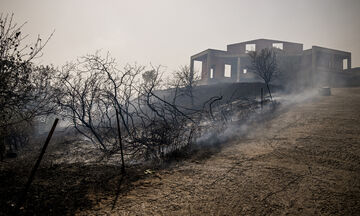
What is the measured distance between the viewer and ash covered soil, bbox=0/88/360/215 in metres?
2.73

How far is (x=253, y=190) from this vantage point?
317 cm

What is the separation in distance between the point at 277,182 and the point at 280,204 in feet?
2.39

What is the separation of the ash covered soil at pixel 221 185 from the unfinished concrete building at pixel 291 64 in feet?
70.4

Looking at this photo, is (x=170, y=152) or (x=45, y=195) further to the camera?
(x=170, y=152)

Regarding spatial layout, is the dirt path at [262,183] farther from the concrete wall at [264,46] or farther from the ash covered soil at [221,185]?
the concrete wall at [264,46]

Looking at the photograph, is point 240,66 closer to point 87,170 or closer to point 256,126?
point 256,126

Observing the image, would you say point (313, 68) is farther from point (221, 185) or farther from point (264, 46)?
point (221, 185)

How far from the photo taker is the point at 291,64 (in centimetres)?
2462

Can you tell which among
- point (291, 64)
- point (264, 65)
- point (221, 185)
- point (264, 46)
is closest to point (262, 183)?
point (221, 185)

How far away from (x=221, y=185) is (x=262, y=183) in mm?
727

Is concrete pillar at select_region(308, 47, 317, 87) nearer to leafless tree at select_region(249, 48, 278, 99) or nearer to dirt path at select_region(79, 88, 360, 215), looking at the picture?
leafless tree at select_region(249, 48, 278, 99)

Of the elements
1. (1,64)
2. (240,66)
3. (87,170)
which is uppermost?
(240,66)

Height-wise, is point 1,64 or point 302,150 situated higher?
point 1,64

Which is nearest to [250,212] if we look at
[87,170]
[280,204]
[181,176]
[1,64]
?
[280,204]
